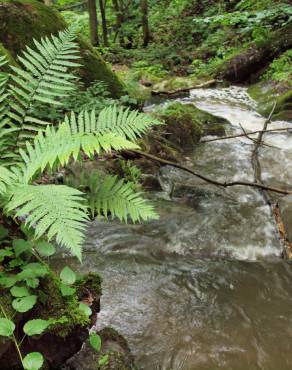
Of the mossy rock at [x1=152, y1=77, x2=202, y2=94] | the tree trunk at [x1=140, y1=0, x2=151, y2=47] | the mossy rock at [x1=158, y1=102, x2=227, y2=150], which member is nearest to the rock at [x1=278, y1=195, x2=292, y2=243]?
the mossy rock at [x1=158, y1=102, x2=227, y2=150]

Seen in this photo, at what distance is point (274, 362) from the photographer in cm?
307

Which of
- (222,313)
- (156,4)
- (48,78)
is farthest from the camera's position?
(156,4)

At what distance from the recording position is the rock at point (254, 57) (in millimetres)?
11188

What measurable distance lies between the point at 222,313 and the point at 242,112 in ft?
21.5

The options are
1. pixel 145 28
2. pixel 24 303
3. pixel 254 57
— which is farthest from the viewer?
pixel 145 28

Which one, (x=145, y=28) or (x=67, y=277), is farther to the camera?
(x=145, y=28)

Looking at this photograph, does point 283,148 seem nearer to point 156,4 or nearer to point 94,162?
point 94,162

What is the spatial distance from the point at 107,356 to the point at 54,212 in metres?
1.19

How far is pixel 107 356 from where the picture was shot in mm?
2555

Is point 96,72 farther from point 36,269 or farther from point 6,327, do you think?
point 6,327

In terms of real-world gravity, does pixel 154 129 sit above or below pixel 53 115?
below

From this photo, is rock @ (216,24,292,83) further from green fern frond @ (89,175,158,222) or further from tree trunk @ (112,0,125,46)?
green fern frond @ (89,175,158,222)

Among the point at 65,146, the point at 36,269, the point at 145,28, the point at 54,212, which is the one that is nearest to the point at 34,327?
the point at 36,269

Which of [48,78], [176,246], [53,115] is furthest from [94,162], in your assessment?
[48,78]
